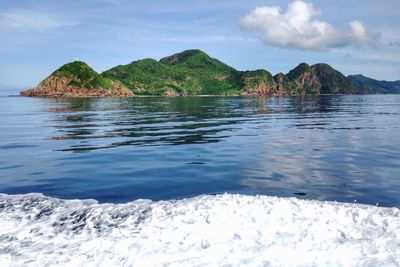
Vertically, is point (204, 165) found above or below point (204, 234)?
below

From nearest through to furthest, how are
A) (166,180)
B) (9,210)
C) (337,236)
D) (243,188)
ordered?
1. (337,236)
2. (9,210)
3. (243,188)
4. (166,180)

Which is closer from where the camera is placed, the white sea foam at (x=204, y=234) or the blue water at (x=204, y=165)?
the white sea foam at (x=204, y=234)

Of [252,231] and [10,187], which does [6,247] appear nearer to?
[252,231]

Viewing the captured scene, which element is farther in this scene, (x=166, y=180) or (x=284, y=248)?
(x=166, y=180)

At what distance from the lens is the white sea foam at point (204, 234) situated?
7934mm

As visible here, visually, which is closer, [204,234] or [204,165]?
[204,234]

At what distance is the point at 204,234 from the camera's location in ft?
29.8

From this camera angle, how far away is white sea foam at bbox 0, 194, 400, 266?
26.0 ft

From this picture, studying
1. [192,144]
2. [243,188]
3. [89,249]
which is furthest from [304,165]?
[89,249]

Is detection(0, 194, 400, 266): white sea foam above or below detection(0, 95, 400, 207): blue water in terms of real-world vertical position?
above

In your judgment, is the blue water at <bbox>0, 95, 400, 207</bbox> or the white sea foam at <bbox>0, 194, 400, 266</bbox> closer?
the white sea foam at <bbox>0, 194, 400, 266</bbox>

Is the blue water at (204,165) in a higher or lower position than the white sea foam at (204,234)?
lower

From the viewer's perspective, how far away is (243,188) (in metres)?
15.3

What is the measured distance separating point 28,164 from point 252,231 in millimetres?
16530
